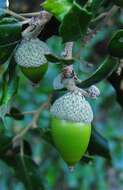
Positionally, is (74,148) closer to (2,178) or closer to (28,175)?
(28,175)

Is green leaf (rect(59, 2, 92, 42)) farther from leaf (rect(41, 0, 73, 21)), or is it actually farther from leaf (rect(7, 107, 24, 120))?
leaf (rect(7, 107, 24, 120))

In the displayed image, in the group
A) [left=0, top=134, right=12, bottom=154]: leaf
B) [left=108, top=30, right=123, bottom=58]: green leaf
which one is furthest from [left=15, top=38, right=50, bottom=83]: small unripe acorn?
[left=0, top=134, right=12, bottom=154]: leaf

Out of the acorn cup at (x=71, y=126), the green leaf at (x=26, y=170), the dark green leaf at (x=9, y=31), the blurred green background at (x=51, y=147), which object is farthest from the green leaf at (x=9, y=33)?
the blurred green background at (x=51, y=147)

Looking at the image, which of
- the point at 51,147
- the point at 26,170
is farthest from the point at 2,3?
the point at 51,147

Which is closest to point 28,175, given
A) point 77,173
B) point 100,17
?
point 100,17

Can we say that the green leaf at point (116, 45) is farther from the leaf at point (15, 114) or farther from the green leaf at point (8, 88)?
the leaf at point (15, 114)

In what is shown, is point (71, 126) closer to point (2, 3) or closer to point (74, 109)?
point (74, 109)
